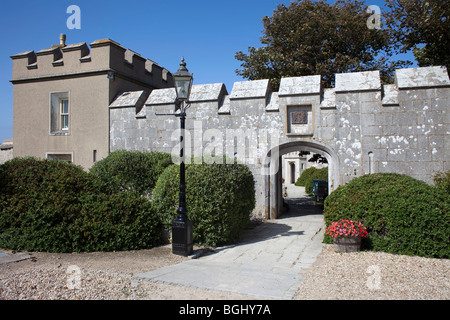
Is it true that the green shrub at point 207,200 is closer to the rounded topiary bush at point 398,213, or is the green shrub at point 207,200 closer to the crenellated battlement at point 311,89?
the rounded topiary bush at point 398,213

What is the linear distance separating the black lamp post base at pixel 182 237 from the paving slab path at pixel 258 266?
1.09 feet

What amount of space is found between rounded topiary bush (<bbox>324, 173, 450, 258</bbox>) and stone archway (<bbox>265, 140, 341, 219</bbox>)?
236 centimetres

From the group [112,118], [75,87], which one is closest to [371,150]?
[112,118]

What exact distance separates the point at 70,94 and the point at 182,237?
29.6ft

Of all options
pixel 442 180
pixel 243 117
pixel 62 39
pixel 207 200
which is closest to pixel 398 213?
pixel 442 180

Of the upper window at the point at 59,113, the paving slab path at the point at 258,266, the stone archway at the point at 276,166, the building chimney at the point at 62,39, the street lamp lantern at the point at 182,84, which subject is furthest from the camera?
the building chimney at the point at 62,39

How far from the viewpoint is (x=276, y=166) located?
11.2 m

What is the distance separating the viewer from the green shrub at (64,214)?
676 centimetres

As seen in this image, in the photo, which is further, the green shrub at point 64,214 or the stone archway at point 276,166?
the stone archway at point 276,166

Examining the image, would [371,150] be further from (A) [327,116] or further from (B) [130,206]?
(B) [130,206]

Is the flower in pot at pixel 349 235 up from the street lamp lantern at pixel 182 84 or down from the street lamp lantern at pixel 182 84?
down

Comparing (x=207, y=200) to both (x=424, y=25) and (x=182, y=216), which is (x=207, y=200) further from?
(x=424, y=25)

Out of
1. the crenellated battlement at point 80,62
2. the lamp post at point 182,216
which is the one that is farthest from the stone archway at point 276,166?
the crenellated battlement at point 80,62

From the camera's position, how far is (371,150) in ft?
31.2
